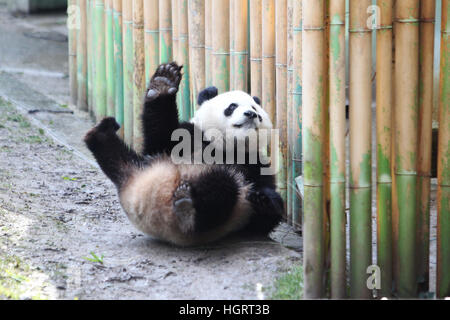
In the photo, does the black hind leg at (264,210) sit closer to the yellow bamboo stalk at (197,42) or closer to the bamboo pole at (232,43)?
the bamboo pole at (232,43)

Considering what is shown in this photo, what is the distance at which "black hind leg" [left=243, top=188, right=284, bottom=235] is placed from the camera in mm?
2895

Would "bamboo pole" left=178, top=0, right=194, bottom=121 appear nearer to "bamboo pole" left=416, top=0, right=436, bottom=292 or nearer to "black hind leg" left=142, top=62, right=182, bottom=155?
"black hind leg" left=142, top=62, right=182, bottom=155

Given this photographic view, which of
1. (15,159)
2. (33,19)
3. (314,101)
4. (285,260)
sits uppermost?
(33,19)

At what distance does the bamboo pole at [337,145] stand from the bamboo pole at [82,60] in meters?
3.80

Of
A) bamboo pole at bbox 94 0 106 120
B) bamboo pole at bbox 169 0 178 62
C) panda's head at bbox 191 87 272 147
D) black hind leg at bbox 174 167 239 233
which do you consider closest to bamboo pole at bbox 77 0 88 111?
bamboo pole at bbox 94 0 106 120

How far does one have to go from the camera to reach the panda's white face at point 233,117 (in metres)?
3.12

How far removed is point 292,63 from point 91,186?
59.6 inches

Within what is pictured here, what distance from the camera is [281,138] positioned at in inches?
148

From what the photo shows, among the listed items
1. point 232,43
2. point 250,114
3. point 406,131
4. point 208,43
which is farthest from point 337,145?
point 208,43

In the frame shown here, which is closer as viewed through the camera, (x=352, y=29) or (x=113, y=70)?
(x=352, y=29)

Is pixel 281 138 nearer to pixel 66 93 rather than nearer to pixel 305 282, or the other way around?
pixel 305 282

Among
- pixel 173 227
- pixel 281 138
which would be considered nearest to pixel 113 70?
pixel 281 138

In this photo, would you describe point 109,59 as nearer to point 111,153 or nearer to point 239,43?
point 239,43

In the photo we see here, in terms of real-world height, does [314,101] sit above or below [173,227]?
above
